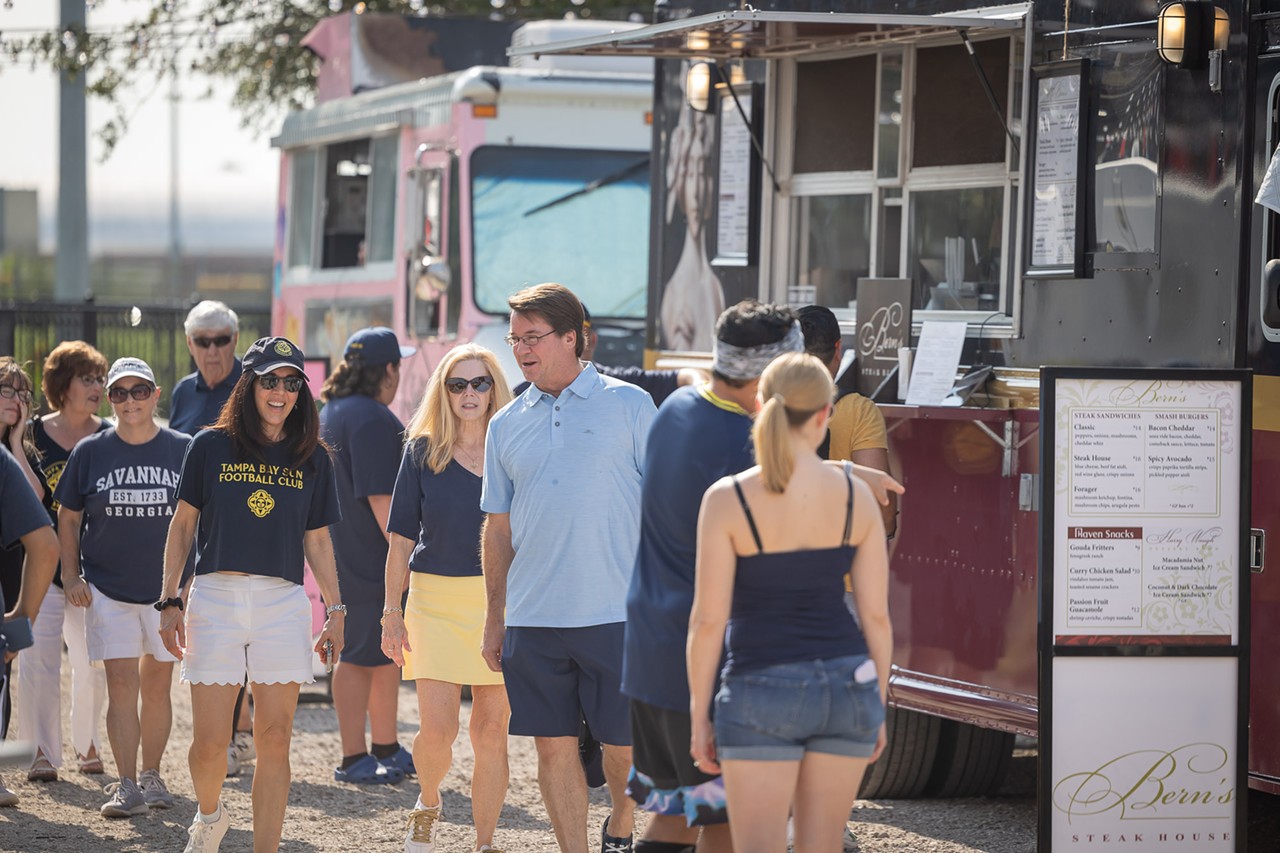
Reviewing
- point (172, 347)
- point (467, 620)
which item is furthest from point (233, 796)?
point (172, 347)

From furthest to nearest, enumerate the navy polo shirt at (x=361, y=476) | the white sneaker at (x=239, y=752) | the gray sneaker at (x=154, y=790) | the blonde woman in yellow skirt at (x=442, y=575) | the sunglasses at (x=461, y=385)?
the white sneaker at (x=239, y=752), the navy polo shirt at (x=361, y=476), the gray sneaker at (x=154, y=790), the sunglasses at (x=461, y=385), the blonde woman in yellow skirt at (x=442, y=575)

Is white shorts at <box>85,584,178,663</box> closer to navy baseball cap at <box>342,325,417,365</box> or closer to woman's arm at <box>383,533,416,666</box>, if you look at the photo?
navy baseball cap at <box>342,325,417,365</box>

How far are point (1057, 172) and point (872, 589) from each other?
9.31ft

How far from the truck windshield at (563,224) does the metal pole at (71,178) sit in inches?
227

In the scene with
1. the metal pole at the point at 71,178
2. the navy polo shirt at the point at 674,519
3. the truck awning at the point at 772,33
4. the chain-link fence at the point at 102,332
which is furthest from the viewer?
the chain-link fence at the point at 102,332

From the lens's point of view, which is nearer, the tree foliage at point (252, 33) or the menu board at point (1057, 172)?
the menu board at point (1057, 172)

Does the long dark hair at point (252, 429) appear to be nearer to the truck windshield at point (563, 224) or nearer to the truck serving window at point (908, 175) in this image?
the truck serving window at point (908, 175)

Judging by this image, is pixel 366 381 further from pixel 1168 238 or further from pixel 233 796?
pixel 1168 238

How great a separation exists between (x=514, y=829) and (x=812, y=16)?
Result: 3250 mm

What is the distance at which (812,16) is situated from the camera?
7207 mm

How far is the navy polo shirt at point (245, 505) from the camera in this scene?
648cm

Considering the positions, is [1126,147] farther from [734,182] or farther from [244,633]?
[244,633]

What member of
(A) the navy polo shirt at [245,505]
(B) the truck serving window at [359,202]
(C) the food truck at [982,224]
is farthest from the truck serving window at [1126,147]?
(B) the truck serving window at [359,202]

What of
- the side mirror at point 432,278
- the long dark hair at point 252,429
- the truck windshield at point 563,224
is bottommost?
the long dark hair at point 252,429
